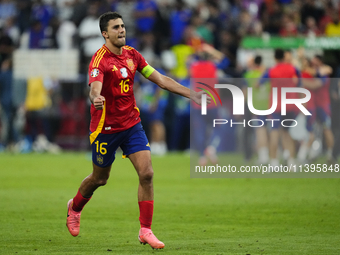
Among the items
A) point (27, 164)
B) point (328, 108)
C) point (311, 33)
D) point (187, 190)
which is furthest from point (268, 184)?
point (311, 33)

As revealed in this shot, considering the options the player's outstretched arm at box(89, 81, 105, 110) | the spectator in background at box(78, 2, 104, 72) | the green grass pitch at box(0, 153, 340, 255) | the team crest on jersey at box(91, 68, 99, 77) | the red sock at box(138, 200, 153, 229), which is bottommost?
the green grass pitch at box(0, 153, 340, 255)

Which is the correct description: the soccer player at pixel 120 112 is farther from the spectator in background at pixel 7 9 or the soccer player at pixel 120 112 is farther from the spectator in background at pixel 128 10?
the spectator in background at pixel 7 9

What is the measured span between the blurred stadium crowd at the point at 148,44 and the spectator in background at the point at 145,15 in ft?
0.07

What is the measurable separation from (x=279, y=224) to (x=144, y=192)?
7.40 feet

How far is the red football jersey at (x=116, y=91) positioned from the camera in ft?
22.2

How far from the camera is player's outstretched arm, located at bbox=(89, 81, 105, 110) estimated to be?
608cm

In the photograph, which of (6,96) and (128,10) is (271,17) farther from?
(6,96)

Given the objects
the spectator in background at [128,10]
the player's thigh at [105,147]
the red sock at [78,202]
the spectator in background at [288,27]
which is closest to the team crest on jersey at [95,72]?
the player's thigh at [105,147]

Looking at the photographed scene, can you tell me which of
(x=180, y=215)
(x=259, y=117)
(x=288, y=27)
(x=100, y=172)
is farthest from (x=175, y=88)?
(x=288, y=27)

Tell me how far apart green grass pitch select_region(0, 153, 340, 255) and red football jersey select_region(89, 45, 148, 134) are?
1303mm

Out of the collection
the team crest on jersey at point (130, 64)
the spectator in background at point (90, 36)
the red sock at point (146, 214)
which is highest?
the spectator in background at point (90, 36)

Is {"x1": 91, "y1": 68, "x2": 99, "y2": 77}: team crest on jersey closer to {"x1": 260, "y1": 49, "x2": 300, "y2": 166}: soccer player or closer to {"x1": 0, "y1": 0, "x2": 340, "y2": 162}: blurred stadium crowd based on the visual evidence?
{"x1": 260, "y1": 49, "x2": 300, "y2": 166}: soccer player

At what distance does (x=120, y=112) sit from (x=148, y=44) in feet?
43.3

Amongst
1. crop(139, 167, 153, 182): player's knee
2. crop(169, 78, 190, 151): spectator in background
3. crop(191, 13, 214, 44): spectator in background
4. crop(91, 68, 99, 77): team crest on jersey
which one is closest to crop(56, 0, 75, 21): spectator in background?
crop(191, 13, 214, 44): spectator in background
